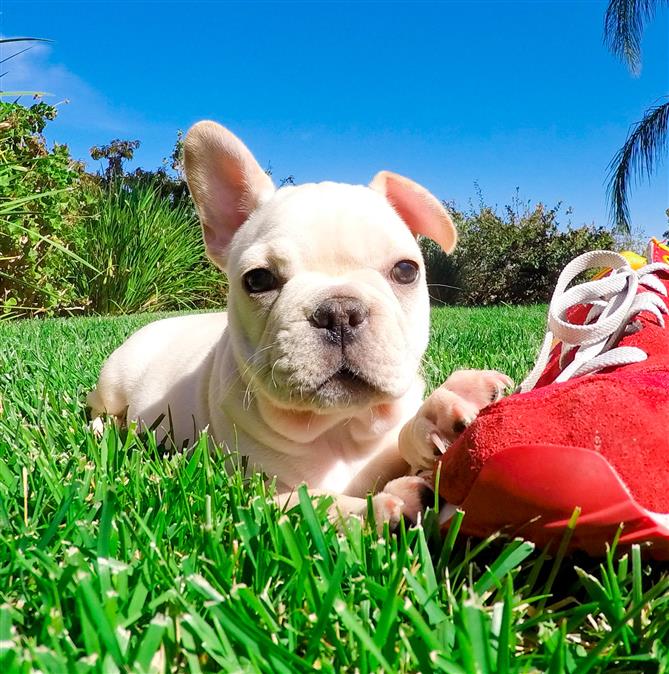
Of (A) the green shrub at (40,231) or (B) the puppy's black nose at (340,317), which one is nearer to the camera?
(B) the puppy's black nose at (340,317)

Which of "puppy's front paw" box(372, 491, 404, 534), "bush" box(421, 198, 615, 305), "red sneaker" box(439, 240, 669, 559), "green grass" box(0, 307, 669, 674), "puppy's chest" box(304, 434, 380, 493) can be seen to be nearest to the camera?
"green grass" box(0, 307, 669, 674)

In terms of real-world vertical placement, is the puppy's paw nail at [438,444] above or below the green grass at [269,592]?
above

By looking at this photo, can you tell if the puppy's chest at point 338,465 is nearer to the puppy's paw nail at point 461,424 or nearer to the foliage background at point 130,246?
the puppy's paw nail at point 461,424

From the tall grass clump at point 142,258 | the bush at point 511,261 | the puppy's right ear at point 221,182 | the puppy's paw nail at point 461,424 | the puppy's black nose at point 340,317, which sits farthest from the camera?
the bush at point 511,261

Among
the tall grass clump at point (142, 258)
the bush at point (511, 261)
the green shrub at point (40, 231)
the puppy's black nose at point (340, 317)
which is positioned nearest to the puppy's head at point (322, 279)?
the puppy's black nose at point (340, 317)

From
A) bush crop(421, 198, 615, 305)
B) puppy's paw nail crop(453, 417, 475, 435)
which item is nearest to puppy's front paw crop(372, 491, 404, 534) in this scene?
puppy's paw nail crop(453, 417, 475, 435)

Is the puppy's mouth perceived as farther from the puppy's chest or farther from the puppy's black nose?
the puppy's chest

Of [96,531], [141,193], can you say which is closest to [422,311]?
[96,531]
